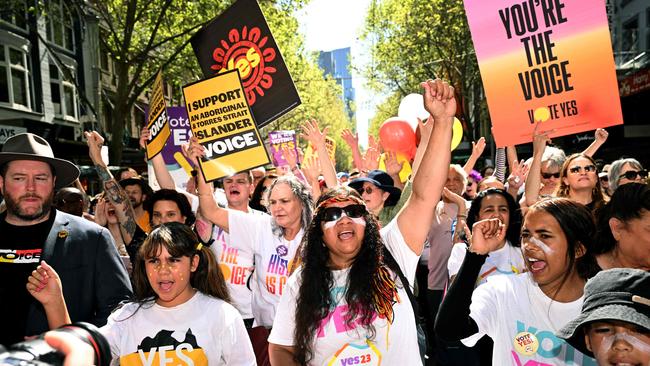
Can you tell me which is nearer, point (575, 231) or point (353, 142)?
point (575, 231)

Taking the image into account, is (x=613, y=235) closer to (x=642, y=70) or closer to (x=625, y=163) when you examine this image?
(x=625, y=163)

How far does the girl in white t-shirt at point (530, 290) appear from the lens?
248 centimetres

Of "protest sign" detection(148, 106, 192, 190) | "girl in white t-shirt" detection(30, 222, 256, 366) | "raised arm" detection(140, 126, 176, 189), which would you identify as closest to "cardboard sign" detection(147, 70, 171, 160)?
"raised arm" detection(140, 126, 176, 189)

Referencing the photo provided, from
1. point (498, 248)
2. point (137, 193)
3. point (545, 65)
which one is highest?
point (545, 65)

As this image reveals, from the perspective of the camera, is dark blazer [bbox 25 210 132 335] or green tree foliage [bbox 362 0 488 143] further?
green tree foliage [bbox 362 0 488 143]

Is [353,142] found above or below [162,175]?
above

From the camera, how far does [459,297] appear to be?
258 centimetres

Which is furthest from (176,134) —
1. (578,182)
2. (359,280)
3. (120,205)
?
(359,280)

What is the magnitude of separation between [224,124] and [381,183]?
1697 mm

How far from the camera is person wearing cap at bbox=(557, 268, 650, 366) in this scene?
6.01ft

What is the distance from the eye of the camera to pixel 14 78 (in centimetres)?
2072

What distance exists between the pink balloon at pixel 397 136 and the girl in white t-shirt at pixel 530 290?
18.0 ft

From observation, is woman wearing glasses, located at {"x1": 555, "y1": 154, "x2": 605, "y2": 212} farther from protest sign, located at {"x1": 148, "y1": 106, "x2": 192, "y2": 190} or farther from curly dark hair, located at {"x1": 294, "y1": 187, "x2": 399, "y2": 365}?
protest sign, located at {"x1": 148, "y1": 106, "x2": 192, "y2": 190}

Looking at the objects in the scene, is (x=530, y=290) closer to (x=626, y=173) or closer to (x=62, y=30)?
(x=626, y=173)
